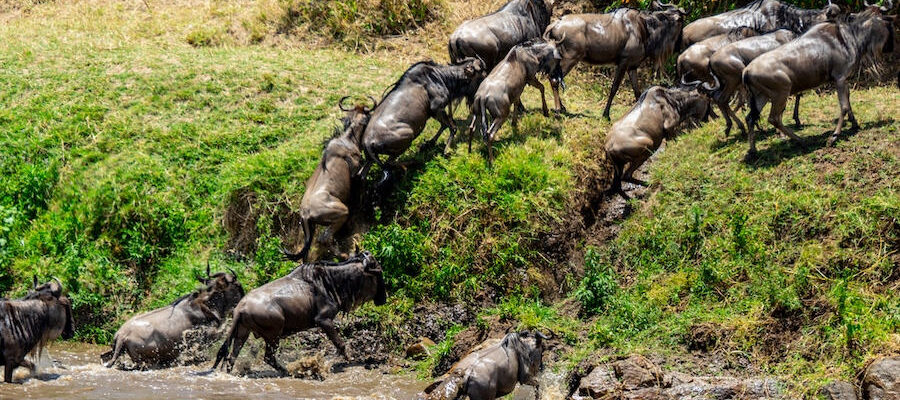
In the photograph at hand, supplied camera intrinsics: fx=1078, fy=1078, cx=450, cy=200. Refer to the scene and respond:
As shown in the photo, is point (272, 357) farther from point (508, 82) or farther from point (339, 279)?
point (508, 82)

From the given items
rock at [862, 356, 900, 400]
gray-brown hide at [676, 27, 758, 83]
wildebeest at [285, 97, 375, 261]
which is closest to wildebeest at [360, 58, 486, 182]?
wildebeest at [285, 97, 375, 261]

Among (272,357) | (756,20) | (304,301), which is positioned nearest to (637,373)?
(304,301)

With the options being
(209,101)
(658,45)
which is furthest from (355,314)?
(658,45)

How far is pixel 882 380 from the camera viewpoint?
8922mm

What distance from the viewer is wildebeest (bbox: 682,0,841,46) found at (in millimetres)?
15273

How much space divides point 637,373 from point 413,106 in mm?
4768

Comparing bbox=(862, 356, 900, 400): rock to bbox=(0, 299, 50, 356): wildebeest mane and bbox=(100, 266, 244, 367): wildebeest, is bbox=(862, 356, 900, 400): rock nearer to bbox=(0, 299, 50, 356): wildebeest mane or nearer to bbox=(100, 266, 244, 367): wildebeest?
bbox=(100, 266, 244, 367): wildebeest

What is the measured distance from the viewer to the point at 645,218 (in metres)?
12.4

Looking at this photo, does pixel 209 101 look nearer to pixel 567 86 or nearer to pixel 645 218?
pixel 567 86

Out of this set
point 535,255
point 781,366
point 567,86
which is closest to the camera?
point 781,366

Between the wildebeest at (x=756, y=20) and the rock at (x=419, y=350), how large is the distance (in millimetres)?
6703

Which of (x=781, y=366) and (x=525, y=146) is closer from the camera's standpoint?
(x=781, y=366)

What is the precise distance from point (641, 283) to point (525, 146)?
2.61m

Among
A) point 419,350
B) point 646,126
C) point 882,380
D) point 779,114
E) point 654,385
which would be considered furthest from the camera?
point 646,126
